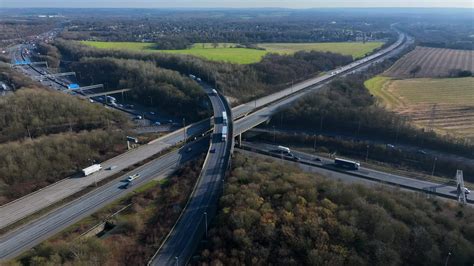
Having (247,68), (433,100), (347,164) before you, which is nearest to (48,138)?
(347,164)

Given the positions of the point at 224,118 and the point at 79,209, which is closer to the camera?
the point at 79,209

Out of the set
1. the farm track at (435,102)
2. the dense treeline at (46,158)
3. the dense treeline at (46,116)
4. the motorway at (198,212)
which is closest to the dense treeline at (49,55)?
the dense treeline at (46,116)

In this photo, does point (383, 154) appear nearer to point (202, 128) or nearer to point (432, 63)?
point (202, 128)

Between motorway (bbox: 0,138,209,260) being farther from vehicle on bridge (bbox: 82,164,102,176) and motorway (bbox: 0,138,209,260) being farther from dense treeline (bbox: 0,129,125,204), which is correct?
dense treeline (bbox: 0,129,125,204)

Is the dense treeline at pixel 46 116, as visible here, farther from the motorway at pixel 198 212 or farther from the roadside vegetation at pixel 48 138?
the motorway at pixel 198 212

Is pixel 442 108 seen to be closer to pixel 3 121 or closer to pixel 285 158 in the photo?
pixel 285 158

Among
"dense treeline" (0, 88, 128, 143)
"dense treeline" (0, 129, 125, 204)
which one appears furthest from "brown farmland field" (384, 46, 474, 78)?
"dense treeline" (0, 129, 125, 204)
